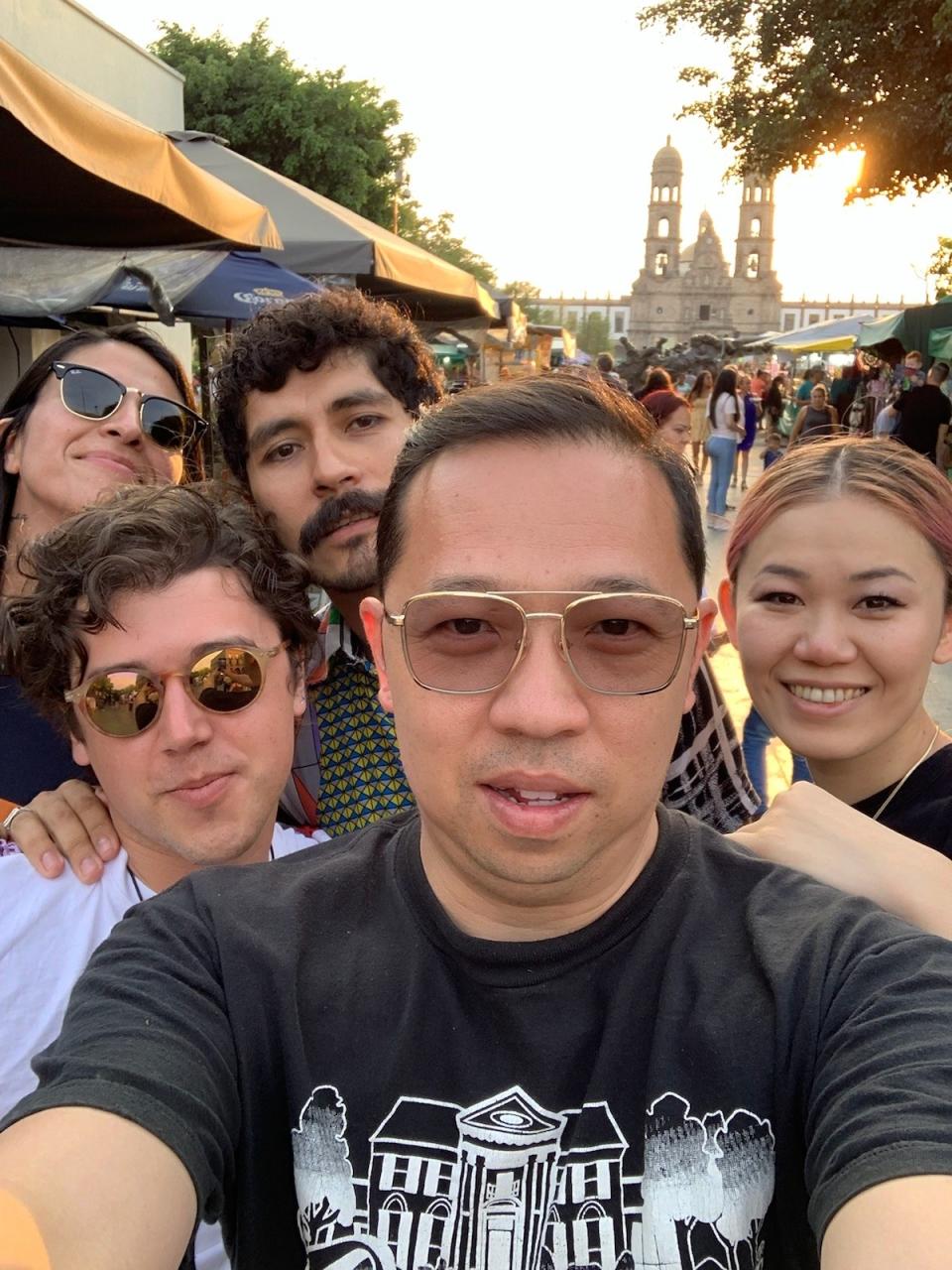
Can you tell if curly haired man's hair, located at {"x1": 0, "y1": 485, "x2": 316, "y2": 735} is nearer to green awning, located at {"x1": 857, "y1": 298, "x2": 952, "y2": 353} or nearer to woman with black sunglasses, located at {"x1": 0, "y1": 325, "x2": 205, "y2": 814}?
woman with black sunglasses, located at {"x1": 0, "y1": 325, "x2": 205, "y2": 814}

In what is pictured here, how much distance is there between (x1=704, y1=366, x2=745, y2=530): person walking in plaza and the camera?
13.7 m

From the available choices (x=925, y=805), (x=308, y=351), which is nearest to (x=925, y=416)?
(x=308, y=351)

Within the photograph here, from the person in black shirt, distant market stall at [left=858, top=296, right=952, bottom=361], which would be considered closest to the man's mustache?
the person in black shirt

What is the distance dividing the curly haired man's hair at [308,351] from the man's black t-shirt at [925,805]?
157 centimetres

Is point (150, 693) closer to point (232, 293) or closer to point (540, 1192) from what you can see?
point (540, 1192)

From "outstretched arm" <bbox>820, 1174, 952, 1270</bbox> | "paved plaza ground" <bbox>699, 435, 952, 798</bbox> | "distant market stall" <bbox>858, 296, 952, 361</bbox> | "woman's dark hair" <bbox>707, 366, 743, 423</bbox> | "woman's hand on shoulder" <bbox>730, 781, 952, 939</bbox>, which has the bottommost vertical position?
"paved plaza ground" <bbox>699, 435, 952, 798</bbox>

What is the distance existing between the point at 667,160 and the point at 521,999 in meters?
115

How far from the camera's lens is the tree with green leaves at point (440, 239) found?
32278 millimetres

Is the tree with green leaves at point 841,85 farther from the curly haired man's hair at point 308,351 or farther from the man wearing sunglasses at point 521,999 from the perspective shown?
the man wearing sunglasses at point 521,999

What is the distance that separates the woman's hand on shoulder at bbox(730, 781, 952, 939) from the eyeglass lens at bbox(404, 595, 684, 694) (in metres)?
0.38

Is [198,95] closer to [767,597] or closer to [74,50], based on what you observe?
[74,50]

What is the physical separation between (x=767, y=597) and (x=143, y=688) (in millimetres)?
1256

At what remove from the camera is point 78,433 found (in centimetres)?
262

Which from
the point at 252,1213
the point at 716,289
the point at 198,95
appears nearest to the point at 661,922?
the point at 252,1213
